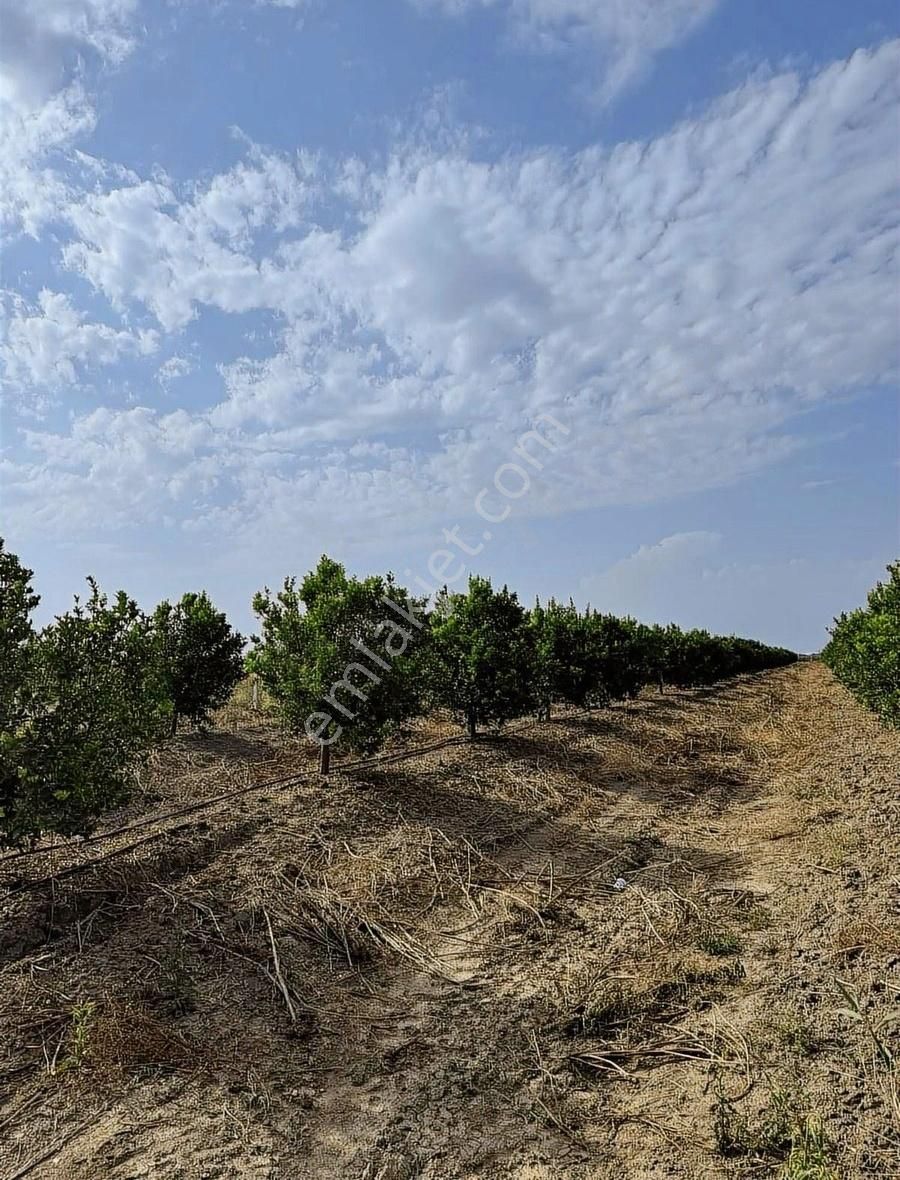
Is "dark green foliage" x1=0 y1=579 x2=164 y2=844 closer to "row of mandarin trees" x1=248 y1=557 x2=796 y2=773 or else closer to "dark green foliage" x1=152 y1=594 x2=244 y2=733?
"row of mandarin trees" x1=248 y1=557 x2=796 y2=773

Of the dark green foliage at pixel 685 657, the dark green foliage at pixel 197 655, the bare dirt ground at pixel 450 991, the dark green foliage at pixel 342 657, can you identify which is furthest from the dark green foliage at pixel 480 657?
the dark green foliage at pixel 685 657

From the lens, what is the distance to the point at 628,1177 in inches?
131

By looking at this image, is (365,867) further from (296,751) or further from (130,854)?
(296,751)

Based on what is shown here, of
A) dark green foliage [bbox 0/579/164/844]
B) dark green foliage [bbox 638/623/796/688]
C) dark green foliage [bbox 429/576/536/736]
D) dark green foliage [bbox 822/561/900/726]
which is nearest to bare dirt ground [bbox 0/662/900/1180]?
dark green foliage [bbox 0/579/164/844]

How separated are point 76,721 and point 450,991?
3.92m

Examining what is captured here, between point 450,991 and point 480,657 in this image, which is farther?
point 480,657

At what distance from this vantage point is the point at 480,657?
43.7 ft

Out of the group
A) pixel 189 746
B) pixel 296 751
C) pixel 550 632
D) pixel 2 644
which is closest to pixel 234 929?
pixel 2 644

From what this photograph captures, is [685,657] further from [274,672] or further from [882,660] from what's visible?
[274,672]

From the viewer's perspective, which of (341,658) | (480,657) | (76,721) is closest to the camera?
(76,721)

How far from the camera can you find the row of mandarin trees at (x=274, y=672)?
19.7 ft

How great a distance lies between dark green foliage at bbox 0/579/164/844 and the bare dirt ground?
96cm

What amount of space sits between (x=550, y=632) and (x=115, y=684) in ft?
43.2

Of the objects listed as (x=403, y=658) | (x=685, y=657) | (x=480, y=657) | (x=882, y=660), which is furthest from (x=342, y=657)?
(x=685, y=657)
